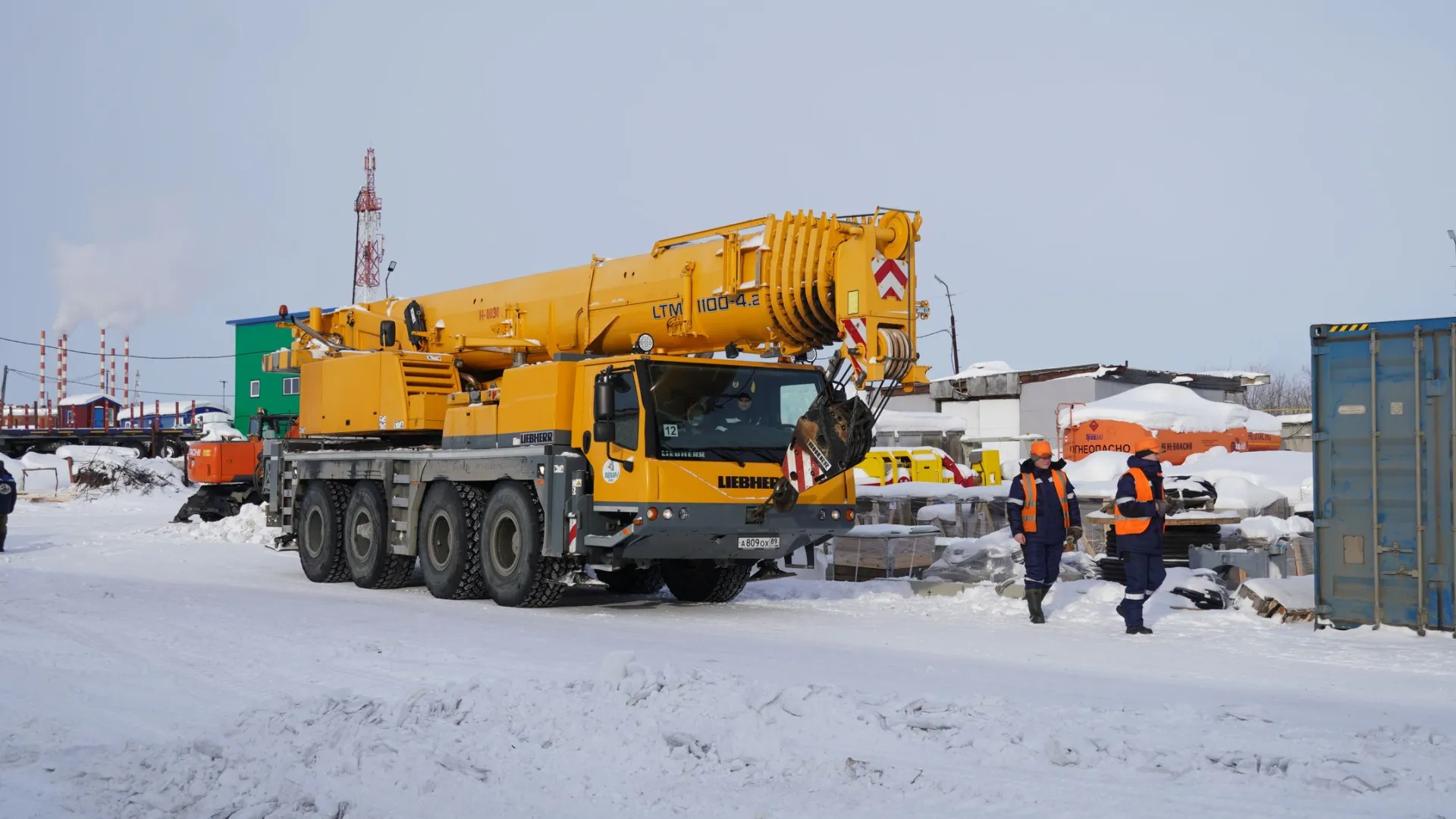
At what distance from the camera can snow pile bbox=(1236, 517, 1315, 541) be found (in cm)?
1353

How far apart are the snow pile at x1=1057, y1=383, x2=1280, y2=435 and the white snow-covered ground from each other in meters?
21.6

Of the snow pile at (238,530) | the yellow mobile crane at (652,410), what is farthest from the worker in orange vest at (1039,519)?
the snow pile at (238,530)

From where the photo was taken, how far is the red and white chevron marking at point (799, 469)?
11836 millimetres

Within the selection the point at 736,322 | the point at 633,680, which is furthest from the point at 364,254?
the point at 633,680

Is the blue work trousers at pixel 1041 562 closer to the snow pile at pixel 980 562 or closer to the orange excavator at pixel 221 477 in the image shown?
the snow pile at pixel 980 562

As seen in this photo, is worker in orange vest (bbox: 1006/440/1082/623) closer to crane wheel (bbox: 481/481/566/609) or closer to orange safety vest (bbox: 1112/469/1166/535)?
orange safety vest (bbox: 1112/469/1166/535)

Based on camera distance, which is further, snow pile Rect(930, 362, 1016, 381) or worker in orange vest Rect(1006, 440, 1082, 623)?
snow pile Rect(930, 362, 1016, 381)

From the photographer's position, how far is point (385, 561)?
50.2ft

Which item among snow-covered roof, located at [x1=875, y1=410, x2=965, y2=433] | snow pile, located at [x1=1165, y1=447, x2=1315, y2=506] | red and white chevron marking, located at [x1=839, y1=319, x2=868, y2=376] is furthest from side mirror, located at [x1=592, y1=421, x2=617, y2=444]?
snow-covered roof, located at [x1=875, y1=410, x2=965, y2=433]

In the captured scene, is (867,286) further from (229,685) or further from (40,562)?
(40,562)

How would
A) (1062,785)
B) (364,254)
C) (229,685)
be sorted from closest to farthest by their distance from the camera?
(1062,785), (229,685), (364,254)

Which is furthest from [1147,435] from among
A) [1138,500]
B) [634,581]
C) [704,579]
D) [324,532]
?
[1138,500]

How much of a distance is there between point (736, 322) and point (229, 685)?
5267mm

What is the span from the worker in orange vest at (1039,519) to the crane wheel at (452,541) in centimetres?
525
